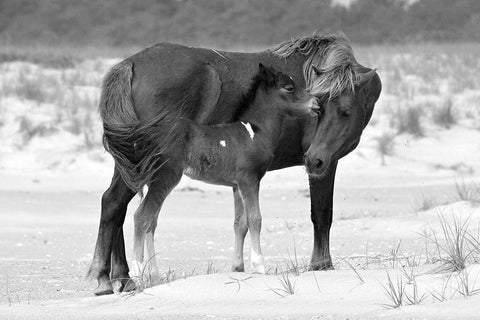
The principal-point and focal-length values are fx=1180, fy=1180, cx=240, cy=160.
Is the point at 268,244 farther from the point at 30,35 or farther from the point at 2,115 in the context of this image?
the point at 30,35

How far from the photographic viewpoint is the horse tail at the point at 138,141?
8.12 m

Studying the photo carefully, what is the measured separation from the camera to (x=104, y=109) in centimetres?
845

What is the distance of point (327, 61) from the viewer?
8.89 metres

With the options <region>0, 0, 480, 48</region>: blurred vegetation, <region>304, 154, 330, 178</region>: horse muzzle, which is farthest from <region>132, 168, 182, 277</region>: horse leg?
<region>0, 0, 480, 48</region>: blurred vegetation

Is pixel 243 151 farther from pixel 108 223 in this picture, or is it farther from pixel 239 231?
pixel 108 223

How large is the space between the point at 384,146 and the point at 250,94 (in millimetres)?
12692

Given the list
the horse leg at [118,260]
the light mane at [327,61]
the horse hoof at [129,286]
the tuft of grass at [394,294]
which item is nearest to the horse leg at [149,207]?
the horse hoof at [129,286]

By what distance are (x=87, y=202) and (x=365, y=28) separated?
107 feet

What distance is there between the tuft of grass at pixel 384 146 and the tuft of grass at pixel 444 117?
158 cm

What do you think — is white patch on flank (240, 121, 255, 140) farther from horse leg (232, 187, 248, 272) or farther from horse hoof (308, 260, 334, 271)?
horse hoof (308, 260, 334, 271)

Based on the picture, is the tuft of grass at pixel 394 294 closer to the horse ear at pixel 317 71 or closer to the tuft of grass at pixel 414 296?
the tuft of grass at pixel 414 296

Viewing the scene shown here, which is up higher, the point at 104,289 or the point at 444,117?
the point at 444,117

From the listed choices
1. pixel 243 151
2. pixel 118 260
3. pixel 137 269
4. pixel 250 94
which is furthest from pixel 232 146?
pixel 118 260

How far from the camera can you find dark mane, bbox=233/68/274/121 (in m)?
8.72
